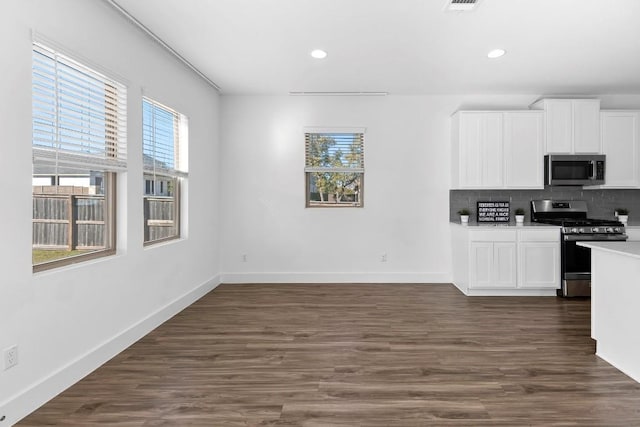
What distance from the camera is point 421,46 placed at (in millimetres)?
3775

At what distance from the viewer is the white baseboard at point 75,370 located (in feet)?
6.91

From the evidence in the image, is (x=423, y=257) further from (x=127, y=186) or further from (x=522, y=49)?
(x=127, y=186)

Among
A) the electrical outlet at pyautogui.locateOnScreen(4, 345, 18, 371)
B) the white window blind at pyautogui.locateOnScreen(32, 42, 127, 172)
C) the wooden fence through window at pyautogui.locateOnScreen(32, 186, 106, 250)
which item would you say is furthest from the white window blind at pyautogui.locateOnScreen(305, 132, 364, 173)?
the electrical outlet at pyautogui.locateOnScreen(4, 345, 18, 371)

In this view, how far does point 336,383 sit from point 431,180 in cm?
370

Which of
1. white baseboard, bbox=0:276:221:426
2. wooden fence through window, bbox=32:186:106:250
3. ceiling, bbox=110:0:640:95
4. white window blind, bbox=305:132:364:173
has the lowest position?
white baseboard, bbox=0:276:221:426

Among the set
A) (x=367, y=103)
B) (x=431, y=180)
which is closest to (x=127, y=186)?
(x=367, y=103)

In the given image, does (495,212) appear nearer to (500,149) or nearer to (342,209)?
(500,149)

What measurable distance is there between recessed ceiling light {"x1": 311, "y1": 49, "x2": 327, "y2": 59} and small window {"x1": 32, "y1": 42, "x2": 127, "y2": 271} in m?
1.79

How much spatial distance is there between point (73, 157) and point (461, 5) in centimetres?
289

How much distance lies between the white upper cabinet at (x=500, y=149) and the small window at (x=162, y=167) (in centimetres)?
346

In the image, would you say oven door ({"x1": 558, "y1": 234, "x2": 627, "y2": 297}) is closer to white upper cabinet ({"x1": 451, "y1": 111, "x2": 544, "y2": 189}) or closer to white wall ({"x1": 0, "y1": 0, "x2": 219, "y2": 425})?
white upper cabinet ({"x1": 451, "y1": 111, "x2": 544, "y2": 189})

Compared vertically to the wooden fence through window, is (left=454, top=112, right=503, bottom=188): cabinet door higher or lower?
higher

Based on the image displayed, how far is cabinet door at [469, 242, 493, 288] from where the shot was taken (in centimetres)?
490

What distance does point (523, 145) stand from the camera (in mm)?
5133
